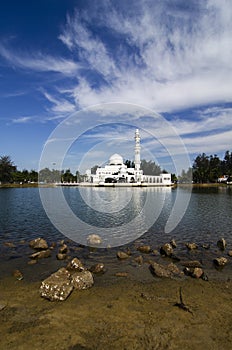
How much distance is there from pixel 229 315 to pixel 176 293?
8.16 ft

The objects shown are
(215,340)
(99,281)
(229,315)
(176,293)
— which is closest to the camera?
(215,340)

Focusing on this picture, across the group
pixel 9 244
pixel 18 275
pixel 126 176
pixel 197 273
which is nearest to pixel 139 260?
pixel 197 273

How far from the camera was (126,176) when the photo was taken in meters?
158

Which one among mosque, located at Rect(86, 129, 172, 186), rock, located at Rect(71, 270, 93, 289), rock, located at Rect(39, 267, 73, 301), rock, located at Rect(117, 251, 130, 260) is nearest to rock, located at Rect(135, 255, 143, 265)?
rock, located at Rect(117, 251, 130, 260)

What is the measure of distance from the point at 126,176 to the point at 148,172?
1063 inches

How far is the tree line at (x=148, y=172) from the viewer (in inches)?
5871

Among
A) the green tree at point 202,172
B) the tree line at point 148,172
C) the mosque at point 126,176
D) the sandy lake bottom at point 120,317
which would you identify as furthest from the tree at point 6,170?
the sandy lake bottom at point 120,317

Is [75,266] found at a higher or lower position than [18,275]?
higher

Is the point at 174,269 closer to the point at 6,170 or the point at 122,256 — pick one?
the point at 122,256

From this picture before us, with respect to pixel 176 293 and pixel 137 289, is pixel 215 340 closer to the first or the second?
pixel 176 293

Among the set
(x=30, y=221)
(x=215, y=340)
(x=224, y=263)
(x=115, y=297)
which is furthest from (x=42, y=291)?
(x=30, y=221)

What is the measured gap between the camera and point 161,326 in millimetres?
9453

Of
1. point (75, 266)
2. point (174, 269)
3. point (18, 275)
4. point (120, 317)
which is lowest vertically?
A: point (120, 317)

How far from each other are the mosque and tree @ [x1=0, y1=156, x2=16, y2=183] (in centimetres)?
4695
